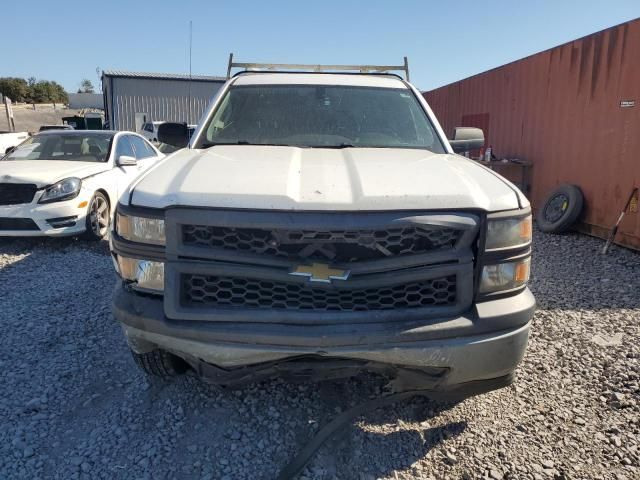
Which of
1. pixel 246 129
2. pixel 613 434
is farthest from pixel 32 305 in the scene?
pixel 613 434

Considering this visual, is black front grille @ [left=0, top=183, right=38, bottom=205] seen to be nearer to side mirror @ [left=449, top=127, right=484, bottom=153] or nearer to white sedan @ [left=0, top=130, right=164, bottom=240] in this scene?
white sedan @ [left=0, top=130, right=164, bottom=240]

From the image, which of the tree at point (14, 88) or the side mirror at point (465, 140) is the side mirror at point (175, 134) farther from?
the tree at point (14, 88)

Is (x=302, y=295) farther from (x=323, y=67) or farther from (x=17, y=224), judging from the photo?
(x=17, y=224)

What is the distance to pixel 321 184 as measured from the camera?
214 centimetres

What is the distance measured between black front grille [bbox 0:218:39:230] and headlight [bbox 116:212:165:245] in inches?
175

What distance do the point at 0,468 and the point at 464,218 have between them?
2358mm

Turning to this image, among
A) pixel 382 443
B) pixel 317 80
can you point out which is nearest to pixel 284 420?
pixel 382 443

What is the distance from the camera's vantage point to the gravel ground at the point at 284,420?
7.30 feet

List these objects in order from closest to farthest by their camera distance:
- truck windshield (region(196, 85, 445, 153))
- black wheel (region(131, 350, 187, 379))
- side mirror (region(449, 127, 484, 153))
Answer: black wheel (region(131, 350, 187, 379)) < truck windshield (region(196, 85, 445, 153)) < side mirror (region(449, 127, 484, 153))

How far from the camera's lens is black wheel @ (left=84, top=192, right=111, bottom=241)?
6.18m

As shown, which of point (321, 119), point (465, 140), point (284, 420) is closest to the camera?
point (284, 420)

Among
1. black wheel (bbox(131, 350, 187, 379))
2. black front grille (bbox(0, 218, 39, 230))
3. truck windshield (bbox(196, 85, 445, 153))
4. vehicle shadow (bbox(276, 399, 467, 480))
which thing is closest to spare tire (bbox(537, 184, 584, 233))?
truck windshield (bbox(196, 85, 445, 153))

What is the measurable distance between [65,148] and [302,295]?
648cm

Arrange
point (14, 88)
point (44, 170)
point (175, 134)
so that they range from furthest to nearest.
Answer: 1. point (14, 88)
2. point (44, 170)
3. point (175, 134)
